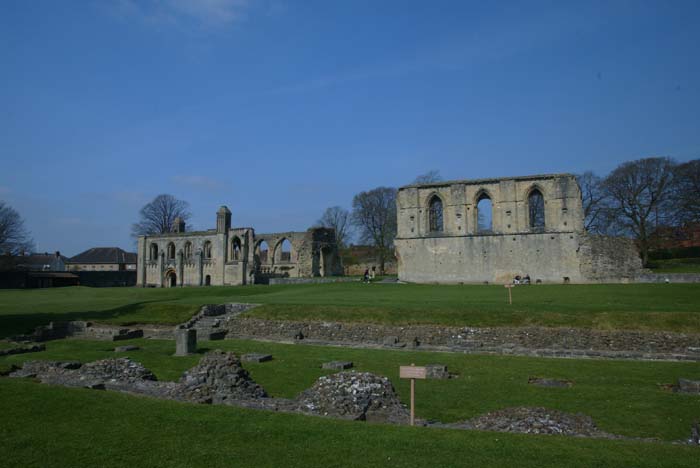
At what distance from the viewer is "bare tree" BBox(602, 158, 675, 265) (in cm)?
4334

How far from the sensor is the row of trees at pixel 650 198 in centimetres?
4225

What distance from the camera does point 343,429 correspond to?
753 cm

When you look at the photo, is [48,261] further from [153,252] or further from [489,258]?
[489,258]

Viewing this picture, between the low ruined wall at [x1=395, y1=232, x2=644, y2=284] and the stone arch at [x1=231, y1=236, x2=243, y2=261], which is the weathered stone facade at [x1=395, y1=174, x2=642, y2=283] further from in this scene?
the stone arch at [x1=231, y1=236, x2=243, y2=261]

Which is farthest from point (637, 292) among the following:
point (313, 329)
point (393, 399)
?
point (393, 399)

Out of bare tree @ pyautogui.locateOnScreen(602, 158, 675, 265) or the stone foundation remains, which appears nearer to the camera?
the stone foundation remains

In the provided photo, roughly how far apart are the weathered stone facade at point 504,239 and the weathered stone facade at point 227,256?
48.4ft

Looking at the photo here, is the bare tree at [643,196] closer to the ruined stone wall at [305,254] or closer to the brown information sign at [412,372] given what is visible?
the ruined stone wall at [305,254]

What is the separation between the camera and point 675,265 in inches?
1720

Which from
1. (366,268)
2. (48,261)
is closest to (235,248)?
(366,268)

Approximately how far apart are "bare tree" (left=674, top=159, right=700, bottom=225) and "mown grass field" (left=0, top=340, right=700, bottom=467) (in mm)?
34045

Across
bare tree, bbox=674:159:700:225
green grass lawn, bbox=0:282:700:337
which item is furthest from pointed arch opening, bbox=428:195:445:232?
bare tree, bbox=674:159:700:225

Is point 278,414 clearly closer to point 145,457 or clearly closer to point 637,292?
point 145,457

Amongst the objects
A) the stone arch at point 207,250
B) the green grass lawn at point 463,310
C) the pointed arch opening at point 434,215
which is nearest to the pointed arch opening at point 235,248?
the stone arch at point 207,250
